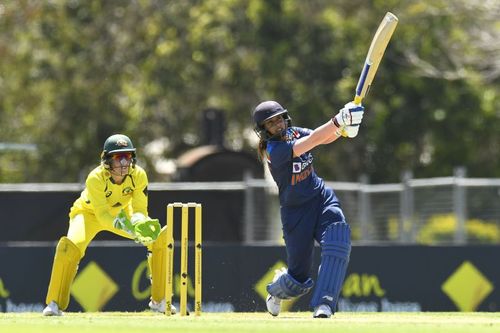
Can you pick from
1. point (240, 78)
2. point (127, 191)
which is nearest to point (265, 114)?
point (127, 191)

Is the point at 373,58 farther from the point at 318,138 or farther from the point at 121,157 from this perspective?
the point at 121,157

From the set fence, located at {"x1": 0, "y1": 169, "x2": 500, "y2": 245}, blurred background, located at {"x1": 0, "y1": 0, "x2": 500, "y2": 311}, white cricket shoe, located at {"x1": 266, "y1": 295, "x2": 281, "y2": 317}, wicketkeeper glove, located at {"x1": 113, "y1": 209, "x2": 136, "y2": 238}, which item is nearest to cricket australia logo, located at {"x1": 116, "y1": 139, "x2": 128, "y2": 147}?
wicketkeeper glove, located at {"x1": 113, "y1": 209, "x2": 136, "y2": 238}

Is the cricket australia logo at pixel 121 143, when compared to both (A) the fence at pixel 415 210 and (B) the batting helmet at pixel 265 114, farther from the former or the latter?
(A) the fence at pixel 415 210

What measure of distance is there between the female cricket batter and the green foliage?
14.6 m

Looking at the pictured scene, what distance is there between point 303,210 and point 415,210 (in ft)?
24.8

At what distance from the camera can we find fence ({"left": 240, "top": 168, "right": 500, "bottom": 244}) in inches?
741


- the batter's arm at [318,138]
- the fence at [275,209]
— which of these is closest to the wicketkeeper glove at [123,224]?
the batter's arm at [318,138]

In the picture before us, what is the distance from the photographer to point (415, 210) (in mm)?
19000

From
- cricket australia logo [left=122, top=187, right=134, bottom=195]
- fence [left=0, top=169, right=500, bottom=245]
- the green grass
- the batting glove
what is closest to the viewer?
the green grass

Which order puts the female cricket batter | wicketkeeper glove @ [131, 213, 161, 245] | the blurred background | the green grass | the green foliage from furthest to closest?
the green foliage
the blurred background
wicketkeeper glove @ [131, 213, 161, 245]
the female cricket batter
the green grass

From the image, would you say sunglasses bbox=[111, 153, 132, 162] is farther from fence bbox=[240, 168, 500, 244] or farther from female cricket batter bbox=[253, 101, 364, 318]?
fence bbox=[240, 168, 500, 244]

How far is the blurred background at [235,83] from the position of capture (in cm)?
2773

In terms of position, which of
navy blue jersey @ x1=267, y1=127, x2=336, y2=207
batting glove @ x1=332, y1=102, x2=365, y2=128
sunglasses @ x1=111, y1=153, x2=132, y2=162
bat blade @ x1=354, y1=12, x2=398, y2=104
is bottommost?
navy blue jersey @ x1=267, y1=127, x2=336, y2=207

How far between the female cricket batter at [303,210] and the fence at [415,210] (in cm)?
710
